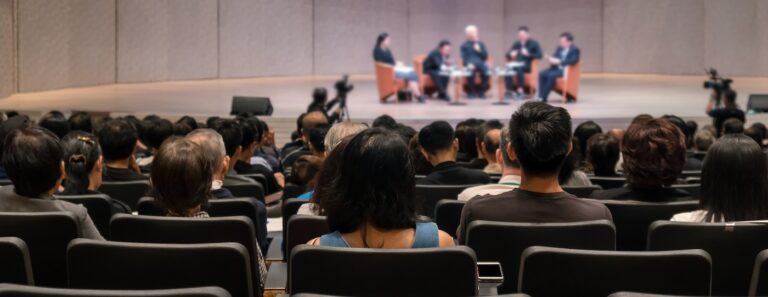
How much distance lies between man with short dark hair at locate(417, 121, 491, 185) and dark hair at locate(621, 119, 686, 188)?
1.07m

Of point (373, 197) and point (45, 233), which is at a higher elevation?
point (373, 197)

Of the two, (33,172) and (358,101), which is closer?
(33,172)

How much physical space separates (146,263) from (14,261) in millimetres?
343

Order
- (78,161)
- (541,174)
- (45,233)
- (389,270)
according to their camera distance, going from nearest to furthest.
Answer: (389,270) → (45,233) → (541,174) → (78,161)

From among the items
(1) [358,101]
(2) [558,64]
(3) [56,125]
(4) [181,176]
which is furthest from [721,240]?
(1) [358,101]

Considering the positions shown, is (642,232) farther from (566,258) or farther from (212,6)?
(212,6)

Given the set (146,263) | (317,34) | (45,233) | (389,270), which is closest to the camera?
(389,270)

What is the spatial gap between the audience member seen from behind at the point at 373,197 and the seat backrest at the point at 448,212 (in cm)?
113

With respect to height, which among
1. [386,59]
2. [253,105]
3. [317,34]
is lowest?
[253,105]

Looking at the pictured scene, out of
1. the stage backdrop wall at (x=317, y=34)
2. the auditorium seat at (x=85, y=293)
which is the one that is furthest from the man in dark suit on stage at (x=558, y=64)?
the auditorium seat at (x=85, y=293)

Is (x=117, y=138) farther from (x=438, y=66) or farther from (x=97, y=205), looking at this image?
(x=438, y=66)

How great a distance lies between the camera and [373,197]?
2.52m

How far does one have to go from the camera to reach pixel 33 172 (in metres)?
3.27

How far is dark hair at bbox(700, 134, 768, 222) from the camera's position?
3174mm
